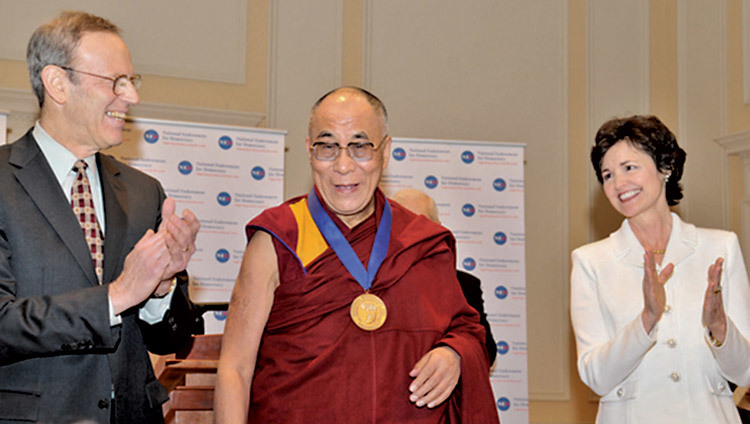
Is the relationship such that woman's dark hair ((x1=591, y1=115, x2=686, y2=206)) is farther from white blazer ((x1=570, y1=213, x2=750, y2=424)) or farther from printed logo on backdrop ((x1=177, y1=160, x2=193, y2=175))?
printed logo on backdrop ((x1=177, y1=160, x2=193, y2=175))

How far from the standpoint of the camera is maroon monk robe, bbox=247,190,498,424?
214cm

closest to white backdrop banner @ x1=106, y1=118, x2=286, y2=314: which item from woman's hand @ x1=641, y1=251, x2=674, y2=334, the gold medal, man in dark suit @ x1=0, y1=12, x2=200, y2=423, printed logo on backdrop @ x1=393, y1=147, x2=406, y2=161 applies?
printed logo on backdrop @ x1=393, y1=147, x2=406, y2=161

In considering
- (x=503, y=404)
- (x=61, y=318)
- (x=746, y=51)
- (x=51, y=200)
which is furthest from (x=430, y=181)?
(x=61, y=318)

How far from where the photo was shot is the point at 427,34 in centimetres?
657

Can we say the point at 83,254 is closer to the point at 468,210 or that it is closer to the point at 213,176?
the point at 213,176

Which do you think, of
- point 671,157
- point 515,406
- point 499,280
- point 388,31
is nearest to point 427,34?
point 388,31

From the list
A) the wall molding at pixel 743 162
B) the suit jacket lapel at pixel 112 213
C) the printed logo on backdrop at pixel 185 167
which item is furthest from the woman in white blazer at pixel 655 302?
the wall molding at pixel 743 162

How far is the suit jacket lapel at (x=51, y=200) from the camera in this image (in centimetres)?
202

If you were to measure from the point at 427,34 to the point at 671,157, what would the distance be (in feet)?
13.5

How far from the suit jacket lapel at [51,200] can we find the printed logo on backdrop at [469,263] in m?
3.91

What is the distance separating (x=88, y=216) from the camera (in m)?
2.11

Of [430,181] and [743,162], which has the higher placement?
[743,162]

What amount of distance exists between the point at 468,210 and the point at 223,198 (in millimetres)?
1720

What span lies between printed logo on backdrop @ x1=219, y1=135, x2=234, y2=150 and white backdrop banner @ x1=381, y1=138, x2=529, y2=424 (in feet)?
4.18
